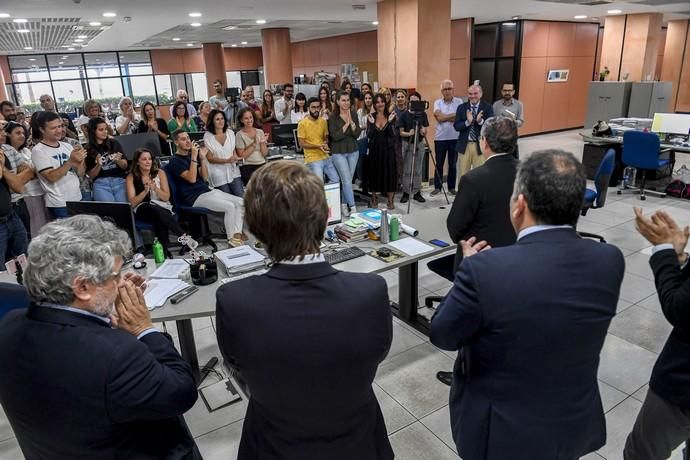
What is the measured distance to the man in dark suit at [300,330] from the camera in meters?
1.18

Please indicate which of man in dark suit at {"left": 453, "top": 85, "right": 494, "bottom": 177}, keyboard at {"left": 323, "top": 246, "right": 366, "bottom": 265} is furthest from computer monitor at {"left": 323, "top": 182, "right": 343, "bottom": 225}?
man in dark suit at {"left": 453, "top": 85, "right": 494, "bottom": 177}

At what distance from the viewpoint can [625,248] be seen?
5.06m

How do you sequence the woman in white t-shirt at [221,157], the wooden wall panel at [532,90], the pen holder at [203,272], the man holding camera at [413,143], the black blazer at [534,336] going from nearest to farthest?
the black blazer at [534,336], the pen holder at [203,272], the woman in white t-shirt at [221,157], the man holding camera at [413,143], the wooden wall panel at [532,90]

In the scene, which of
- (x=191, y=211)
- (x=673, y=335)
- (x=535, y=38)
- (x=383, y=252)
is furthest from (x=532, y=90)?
(x=673, y=335)

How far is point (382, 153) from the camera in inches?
249

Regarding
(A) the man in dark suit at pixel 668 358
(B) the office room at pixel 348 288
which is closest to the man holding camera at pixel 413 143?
(B) the office room at pixel 348 288

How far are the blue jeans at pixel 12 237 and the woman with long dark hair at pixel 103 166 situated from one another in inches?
Result: 29.8

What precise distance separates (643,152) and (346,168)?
4362mm

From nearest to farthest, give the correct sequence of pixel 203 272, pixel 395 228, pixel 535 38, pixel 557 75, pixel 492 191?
pixel 492 191 → pixel 203 272 → pixel 395 228 → pixel 535 38 → pixel 557 75

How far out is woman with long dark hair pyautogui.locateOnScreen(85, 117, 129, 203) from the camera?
15.1ft

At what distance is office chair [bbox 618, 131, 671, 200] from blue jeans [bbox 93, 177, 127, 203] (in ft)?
22.4

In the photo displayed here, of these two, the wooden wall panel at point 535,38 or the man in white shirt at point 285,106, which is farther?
the wooden wall panel at point 535,38

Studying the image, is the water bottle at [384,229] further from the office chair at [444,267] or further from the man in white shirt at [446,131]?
the man in white shirt at [446,131]

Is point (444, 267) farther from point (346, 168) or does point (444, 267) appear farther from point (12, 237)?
point (12, 237)
